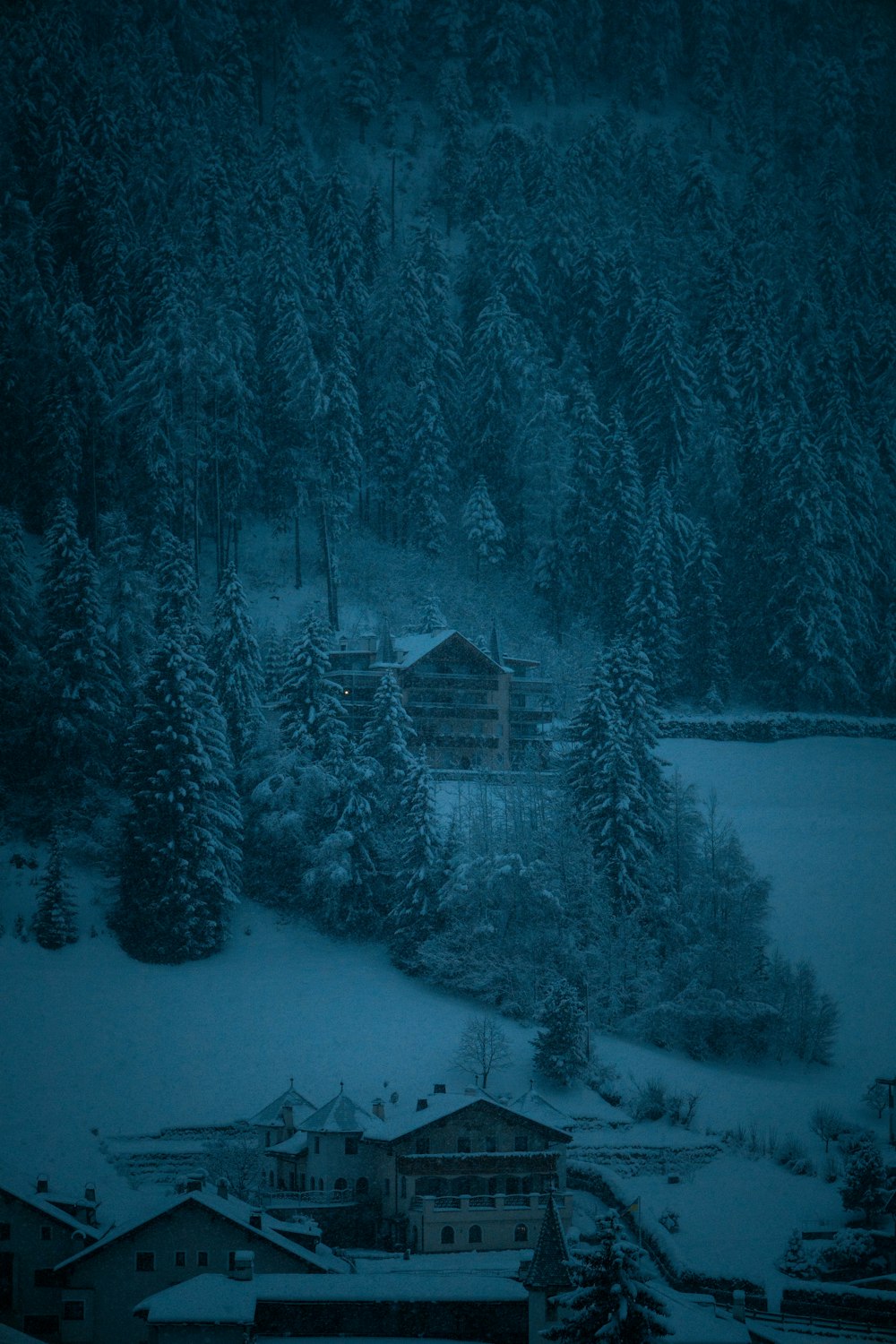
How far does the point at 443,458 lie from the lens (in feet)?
204

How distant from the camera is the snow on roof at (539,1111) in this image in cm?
3369

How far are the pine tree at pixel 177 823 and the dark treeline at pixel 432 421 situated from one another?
111 mm

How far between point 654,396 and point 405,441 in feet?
34.4

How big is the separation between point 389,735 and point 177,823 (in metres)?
7.67

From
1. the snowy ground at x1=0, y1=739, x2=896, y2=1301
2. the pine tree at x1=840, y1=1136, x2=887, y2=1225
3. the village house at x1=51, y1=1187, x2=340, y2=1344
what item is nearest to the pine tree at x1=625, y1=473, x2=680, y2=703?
the snowy ground at x1=0, y1=739, x2=896, y2=1301

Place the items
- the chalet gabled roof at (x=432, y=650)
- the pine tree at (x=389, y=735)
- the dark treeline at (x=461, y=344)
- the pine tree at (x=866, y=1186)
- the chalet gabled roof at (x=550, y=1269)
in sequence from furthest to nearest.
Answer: the dark treeline at (x=461, y=344) → the chalet gabled roof at (x=432, y=650) → the pine tree at (x=389, y=735) → the pine tree at (x=866, y=1186) → the chalet gabled roof at (x=550, y=1269)

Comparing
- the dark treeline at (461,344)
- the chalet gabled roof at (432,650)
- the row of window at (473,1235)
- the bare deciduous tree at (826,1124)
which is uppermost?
the dark treeline at (461,344)

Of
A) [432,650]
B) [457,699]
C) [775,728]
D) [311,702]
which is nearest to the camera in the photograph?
[311,702]

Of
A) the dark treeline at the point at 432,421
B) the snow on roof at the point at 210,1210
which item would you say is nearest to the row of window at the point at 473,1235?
the snow on roof at the point at 210,1210

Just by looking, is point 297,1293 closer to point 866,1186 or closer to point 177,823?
point 866,1186

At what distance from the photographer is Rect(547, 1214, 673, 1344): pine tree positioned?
62.9 ft

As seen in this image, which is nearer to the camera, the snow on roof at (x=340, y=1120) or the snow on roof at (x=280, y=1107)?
the snow on roof at (x=340, y=1120)

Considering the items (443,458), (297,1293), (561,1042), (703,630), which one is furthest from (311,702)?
(297,1293)

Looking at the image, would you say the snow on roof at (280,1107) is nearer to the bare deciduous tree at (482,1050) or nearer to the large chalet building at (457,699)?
the bare deciduous tree at (482,1050)
